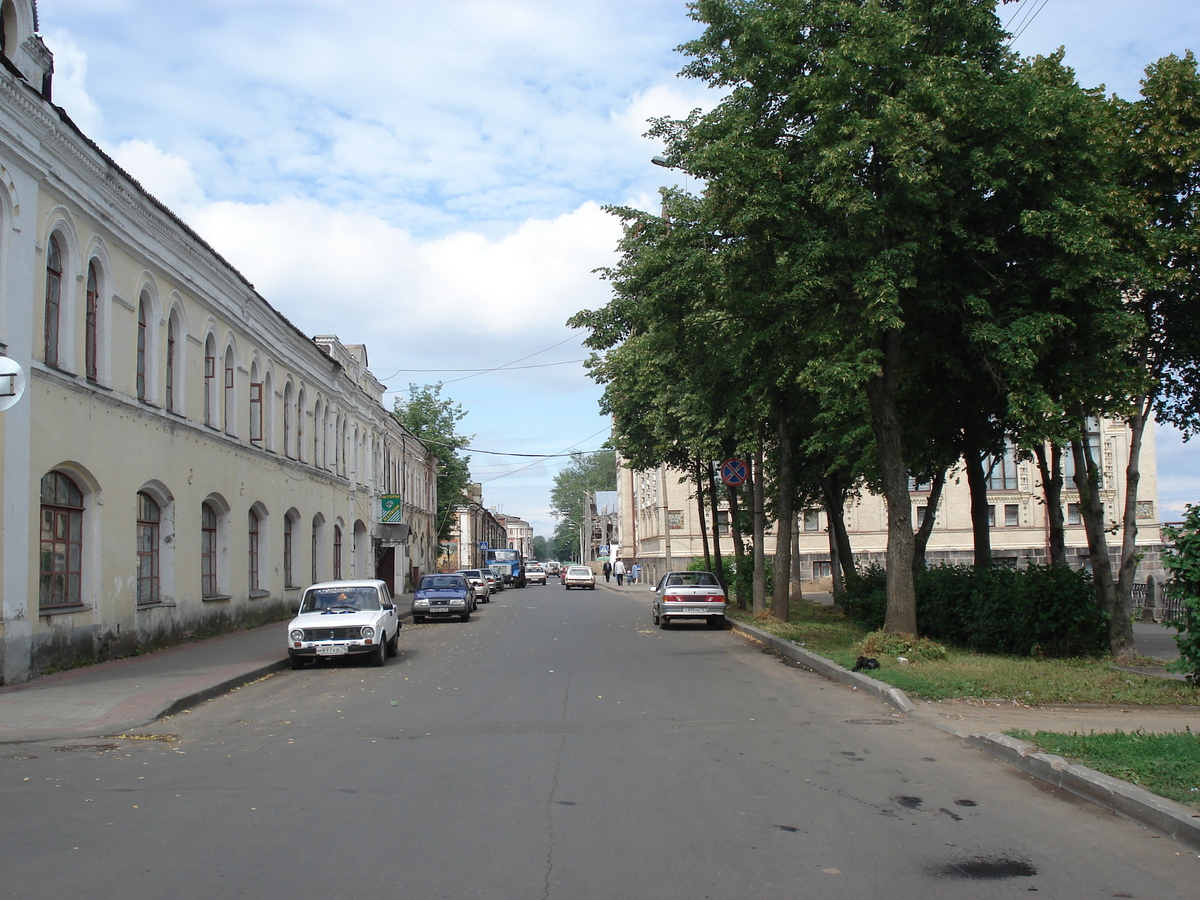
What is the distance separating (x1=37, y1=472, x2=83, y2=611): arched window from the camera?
52.2 feet

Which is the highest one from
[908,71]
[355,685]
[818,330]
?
[908,71]

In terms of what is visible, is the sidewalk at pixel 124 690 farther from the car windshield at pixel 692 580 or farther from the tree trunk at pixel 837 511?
the tree trunk at pixel 837 511

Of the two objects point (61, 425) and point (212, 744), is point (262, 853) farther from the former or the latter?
point (61, 425)

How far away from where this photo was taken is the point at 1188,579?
11.1 m

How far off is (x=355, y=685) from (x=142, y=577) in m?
7.27

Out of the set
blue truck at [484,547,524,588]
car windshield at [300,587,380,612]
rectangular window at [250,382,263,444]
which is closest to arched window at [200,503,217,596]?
rectangular window at [250,382,263,444]

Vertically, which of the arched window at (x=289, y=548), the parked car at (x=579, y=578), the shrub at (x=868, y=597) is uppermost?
the arched window at (x=289, y=548)

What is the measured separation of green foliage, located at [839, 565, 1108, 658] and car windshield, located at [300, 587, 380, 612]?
10264 mm

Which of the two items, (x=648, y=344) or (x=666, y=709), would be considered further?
(x=648, y=344)

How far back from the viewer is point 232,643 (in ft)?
70.0

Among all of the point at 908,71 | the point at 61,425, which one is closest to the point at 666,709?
the point at 908,71

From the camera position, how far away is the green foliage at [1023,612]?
51.5 ft

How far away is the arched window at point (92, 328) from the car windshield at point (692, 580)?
585 inches

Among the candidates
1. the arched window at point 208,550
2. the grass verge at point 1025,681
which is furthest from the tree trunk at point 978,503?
the arched window at point 208,550
